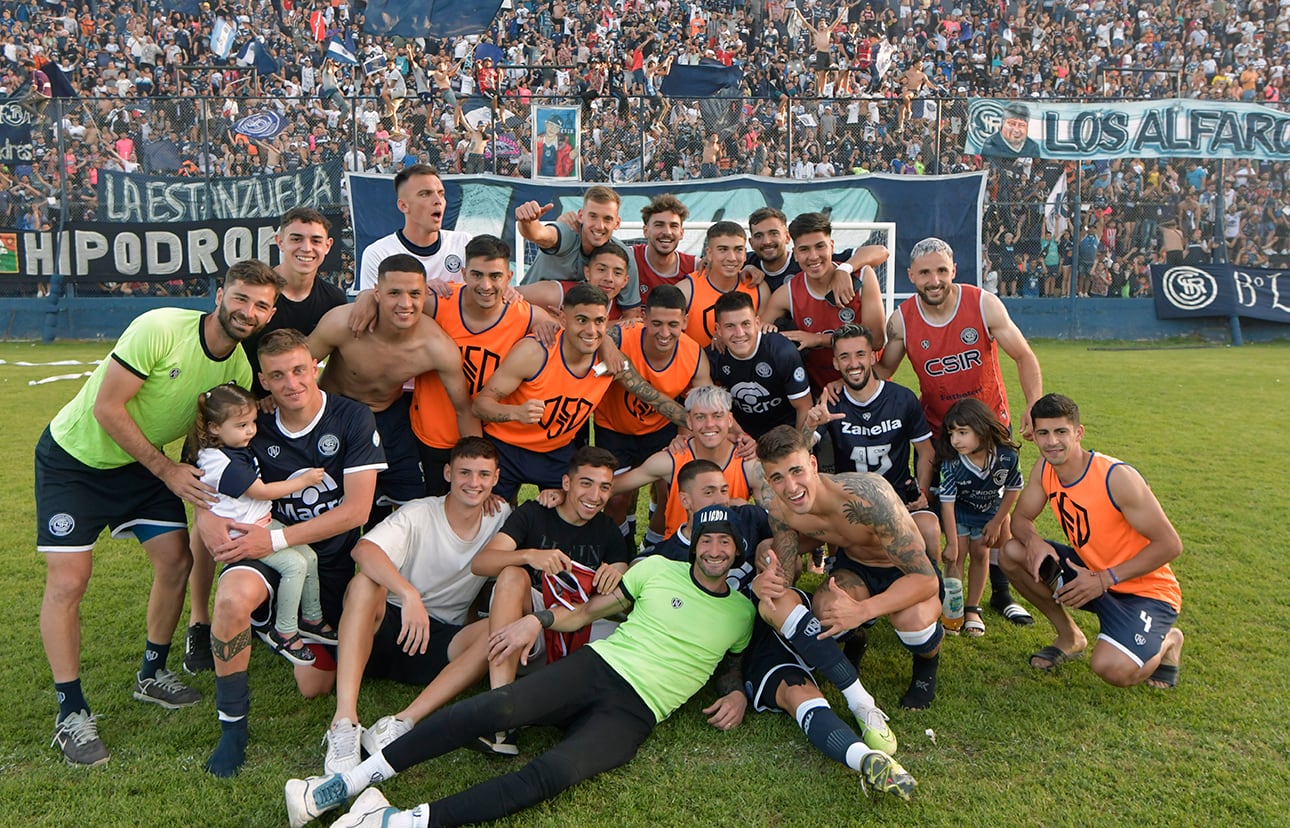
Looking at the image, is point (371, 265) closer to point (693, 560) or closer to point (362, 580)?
point (362, 580)

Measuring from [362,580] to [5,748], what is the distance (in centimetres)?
172

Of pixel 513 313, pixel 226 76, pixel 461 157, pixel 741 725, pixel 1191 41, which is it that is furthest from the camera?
pixel 1191 41

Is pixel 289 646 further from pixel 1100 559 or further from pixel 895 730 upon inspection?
pixel 1100 559

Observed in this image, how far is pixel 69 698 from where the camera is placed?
4.14 m

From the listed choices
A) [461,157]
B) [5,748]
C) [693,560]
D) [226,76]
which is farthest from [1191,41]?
[5,748]

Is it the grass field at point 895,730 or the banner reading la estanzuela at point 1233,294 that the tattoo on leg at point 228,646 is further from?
the banner reading la estanzuela at point 1233,294

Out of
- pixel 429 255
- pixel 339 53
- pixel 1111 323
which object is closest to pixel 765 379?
pixel 429 255

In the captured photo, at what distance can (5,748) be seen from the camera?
410 cm

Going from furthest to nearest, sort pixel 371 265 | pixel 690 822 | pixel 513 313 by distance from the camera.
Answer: pixel 371 265 → pixel 513 313 → pixel 690 822

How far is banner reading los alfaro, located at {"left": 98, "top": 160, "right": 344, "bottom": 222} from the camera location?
1855 cm

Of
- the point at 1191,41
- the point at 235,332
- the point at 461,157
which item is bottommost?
the point at 235,332

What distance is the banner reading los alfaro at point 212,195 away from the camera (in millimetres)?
18547

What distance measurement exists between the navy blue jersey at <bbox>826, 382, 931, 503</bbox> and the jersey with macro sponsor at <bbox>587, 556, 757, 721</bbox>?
1576 millimetres

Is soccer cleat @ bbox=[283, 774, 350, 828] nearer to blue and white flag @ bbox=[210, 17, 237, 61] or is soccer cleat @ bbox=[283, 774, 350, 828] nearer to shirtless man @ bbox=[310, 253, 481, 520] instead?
shirtless man @ bbox=[310, 253, 481, 520]
